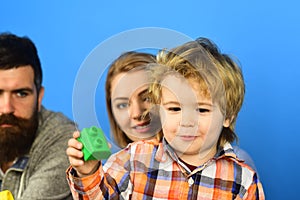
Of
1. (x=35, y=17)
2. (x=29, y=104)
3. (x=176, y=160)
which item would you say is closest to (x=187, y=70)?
(x=176, y=160)

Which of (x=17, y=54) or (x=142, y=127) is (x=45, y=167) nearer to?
(x=17, y=54)

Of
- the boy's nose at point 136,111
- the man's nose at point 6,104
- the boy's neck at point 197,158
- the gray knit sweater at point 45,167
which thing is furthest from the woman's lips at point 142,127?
the man's nose at point 6,104

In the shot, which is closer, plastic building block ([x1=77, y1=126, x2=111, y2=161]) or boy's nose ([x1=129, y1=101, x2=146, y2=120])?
plastic building block ([x1=77, y1=126, x2=111, y2=161])

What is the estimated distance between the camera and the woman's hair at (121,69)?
0.97 metres

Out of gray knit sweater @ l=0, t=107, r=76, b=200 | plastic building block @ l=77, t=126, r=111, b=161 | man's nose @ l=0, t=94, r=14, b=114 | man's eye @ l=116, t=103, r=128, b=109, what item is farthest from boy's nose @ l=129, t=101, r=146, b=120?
man's nose @ l=0, t=94, r=14, b=114

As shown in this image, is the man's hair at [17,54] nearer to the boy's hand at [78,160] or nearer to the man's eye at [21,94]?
the man's eye at [21,94]

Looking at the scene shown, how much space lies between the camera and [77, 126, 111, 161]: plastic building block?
848 mm

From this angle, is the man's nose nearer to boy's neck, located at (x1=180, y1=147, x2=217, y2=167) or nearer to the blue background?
the blue background

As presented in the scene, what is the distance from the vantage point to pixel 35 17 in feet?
6.64

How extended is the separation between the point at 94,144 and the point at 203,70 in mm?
271

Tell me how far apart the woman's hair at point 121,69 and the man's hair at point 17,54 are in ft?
2.29

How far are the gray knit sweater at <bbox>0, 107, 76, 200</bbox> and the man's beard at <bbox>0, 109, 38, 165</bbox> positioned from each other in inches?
0.8

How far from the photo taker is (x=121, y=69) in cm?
99

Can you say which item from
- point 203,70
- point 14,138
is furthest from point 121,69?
point 14,138
